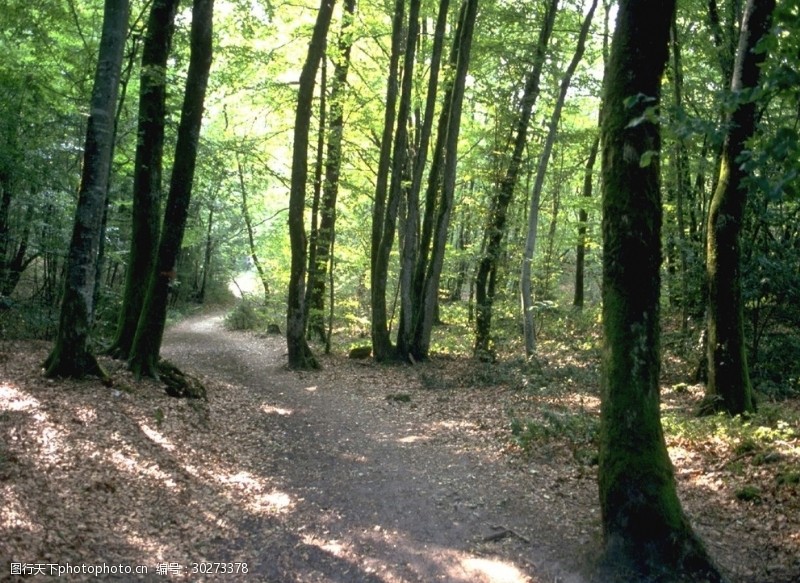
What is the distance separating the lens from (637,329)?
456 cm

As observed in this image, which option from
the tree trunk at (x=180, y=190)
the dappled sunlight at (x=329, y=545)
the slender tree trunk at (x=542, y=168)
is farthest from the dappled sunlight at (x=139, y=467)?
the slender tree trunk at (x=542, y=168)

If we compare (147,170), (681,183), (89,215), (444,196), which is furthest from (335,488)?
(681,183)

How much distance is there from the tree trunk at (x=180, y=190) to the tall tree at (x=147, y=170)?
77 centimetres

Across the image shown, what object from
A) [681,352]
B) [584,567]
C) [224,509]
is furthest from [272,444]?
[681,352]

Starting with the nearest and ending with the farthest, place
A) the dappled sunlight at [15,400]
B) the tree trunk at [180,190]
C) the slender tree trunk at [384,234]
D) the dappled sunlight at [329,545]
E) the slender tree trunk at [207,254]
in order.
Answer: the dappled sunlight at [329,545] < the dappled sunlight at [15,400] < the tree trunk at [180,190] < the slender tree trunk at [384,234] < the slender tree trunk at [207,254]

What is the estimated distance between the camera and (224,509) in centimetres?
634

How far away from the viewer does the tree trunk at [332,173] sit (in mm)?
17141

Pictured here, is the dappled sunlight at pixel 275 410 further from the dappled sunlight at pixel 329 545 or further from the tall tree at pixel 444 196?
the tall tree at pixel 444 196

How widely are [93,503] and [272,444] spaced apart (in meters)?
3.57

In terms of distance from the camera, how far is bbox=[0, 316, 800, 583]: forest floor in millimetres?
5051

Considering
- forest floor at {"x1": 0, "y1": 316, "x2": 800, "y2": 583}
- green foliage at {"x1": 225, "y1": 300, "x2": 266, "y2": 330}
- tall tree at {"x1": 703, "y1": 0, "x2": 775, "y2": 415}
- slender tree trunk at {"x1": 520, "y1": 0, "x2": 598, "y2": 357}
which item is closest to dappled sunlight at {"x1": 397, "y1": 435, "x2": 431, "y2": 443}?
forest floor at {"x1": 0, "y1": 316, "x2": 800, "y2": 583}

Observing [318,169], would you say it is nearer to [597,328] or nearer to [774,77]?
[597,328]

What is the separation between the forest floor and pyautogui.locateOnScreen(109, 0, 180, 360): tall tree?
47.5 inches

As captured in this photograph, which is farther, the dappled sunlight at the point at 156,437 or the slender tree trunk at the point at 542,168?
the slender tree trunk at the point at 542,168
